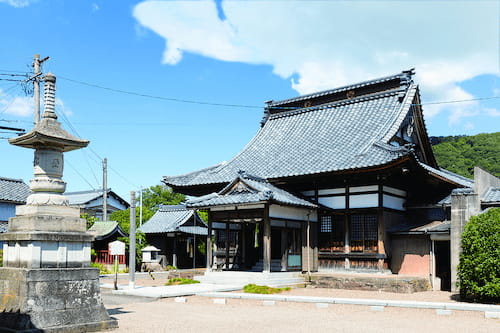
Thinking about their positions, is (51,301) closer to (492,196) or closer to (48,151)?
(48,151)

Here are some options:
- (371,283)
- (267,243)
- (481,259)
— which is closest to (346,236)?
(371,283)

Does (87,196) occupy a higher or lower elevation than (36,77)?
lower

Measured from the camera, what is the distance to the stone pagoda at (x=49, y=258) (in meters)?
10.0

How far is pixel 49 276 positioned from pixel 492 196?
16.2 metres

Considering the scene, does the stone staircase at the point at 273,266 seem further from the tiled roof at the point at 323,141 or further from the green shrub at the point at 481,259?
the green shrub at the point at 481,259

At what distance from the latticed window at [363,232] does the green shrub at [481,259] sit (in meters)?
6.34

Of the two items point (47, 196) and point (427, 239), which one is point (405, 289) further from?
point (47, 196)

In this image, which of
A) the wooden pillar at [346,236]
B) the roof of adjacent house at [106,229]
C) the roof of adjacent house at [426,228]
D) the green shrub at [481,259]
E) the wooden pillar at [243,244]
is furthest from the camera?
the roof of adjacent house at [106,229]

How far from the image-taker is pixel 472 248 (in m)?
14.7

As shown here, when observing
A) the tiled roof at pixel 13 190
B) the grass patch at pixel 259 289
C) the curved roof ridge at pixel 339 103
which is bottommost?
the grass patch at pixel 259 289

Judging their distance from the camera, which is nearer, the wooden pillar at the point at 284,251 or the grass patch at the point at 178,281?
the wooden pillar at the point at 284,251

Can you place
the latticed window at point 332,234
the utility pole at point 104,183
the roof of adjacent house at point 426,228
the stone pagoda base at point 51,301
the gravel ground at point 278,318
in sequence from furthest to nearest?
the utility pole at point 104,183, the latticed window at point 332,234, the roof of adjacent house at point 426,228, the gravel ground at point 278,318, the stone pagoda base at point 51,301

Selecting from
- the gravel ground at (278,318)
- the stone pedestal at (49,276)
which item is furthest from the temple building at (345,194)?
the stone pedestal at (49,276)

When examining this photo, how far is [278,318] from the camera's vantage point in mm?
12281
